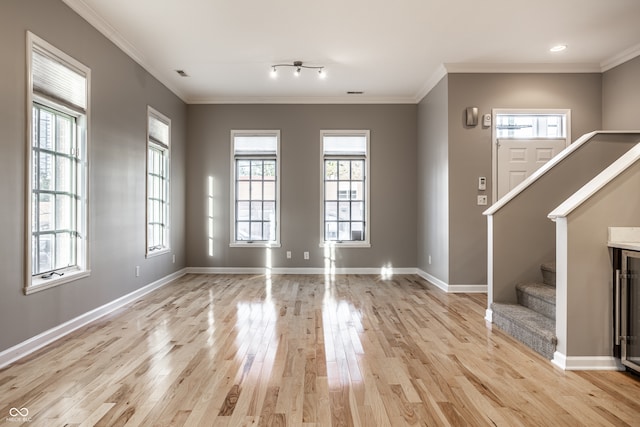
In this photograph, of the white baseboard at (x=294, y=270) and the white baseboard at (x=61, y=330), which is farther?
the white baseboard at (x=294, y=270)

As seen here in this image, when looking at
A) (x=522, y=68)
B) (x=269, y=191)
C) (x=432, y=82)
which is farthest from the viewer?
(x=269, y=191)

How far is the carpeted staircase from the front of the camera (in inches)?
116

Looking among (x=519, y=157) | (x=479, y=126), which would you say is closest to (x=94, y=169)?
(x=479, y=126)

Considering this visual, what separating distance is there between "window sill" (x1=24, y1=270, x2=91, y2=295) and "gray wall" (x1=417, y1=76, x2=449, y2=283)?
14.2 ft

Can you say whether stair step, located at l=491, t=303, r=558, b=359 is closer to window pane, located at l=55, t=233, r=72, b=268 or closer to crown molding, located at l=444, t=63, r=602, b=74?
crown molding, located at l=444, t=63, r=602, b=74

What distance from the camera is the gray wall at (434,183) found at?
5.43m

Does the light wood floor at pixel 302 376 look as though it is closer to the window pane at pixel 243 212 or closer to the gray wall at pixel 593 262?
the gray wall at pixel 593 262

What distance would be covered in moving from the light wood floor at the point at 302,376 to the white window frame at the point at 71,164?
1.80ft

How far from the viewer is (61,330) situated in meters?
3.38

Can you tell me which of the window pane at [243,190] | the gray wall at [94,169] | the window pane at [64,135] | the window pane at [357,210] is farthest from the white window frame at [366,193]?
the window pane at [64,135]

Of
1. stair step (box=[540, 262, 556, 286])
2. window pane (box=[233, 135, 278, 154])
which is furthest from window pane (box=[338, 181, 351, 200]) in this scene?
stair step (box=[540, 262, 556, 286])

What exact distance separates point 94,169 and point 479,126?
186 inches

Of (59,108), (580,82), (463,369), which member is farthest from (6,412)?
(580,82)

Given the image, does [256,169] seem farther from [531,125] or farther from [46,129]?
[531,125]
